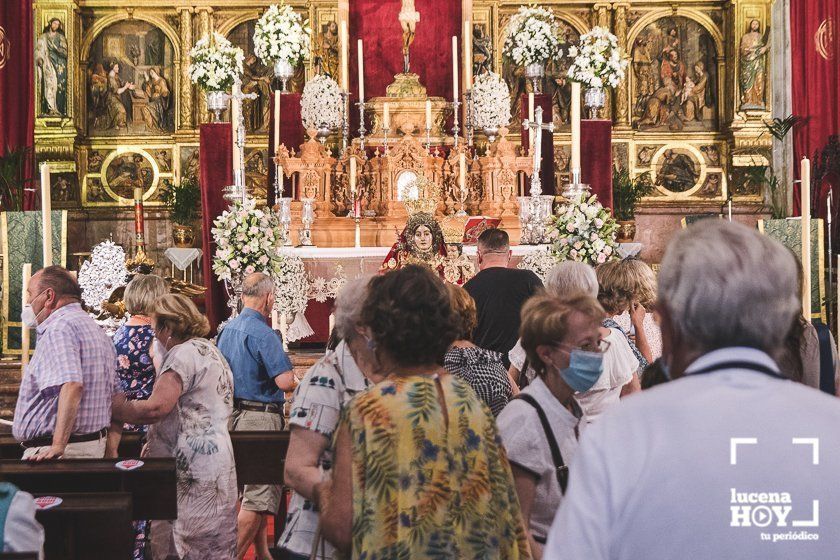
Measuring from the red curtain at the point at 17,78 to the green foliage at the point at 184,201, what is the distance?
5.45 ft

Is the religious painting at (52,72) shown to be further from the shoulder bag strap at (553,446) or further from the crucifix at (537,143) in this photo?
the shoulder bag strap at (553,446)

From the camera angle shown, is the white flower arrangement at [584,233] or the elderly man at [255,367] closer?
the elderly man at [255,367]

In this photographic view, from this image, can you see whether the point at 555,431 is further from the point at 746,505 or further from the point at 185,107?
the point at 185,107

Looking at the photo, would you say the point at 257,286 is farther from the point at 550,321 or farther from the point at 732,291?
the point at 732,291

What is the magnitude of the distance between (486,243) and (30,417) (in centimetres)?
223

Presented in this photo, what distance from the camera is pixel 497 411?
12.1ft

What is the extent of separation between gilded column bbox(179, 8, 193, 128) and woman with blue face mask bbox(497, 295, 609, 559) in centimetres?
1072

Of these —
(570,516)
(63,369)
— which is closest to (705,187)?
(63,369)

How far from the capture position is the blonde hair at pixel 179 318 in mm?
4355

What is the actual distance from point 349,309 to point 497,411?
0.87 m

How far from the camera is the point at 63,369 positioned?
166 inches

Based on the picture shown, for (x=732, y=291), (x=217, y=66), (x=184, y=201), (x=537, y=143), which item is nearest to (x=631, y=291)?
(x=732, y=291)

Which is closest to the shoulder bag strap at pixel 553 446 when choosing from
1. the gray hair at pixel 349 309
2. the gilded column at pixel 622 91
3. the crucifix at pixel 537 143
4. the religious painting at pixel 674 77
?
the gray hair at pixel 349 309

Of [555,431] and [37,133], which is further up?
[37,133]
